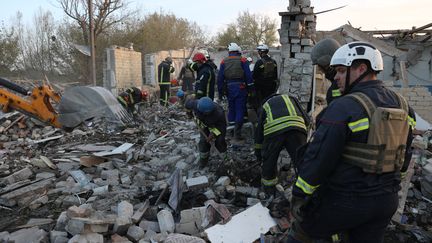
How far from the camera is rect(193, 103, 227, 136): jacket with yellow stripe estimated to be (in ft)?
17.7

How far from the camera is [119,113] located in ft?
30.6

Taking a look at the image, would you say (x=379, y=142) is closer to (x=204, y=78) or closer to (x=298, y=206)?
(x=298, y=206)

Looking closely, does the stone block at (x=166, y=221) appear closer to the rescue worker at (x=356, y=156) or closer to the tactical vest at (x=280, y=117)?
the tactical vest at (x=280, y=117)

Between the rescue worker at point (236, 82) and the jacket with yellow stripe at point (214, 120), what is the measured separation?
1.24m

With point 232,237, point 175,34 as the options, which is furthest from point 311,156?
point 175,34

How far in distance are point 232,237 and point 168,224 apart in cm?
71

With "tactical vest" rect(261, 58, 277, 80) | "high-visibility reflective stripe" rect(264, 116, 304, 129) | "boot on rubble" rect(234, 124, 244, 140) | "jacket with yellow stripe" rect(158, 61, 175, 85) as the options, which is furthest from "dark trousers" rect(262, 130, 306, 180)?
"jacket with yellow stripe" rect(158, 61, 175, 85)

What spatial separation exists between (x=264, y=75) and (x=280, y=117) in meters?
3.12

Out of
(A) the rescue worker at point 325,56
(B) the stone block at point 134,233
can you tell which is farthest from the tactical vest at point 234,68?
(B) the stone block at point 134,233

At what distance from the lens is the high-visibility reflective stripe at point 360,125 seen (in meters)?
2.15

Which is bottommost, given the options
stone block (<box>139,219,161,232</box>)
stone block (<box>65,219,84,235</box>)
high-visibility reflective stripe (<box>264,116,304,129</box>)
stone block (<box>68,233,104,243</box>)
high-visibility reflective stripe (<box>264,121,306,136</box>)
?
stone block (<box>139,219,161,232</box>)

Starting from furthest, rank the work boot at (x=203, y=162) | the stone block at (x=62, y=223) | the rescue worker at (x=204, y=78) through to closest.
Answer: the rescue worker at (x=204, y=78) → the work boot at (x=203, y=162) → the stone block at (x=62, y=223)

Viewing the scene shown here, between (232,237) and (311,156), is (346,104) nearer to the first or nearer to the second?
(311,156)

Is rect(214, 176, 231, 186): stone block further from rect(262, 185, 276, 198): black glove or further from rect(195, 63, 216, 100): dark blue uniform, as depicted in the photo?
rect(195, 63, 216, 100): dark blue uniform
